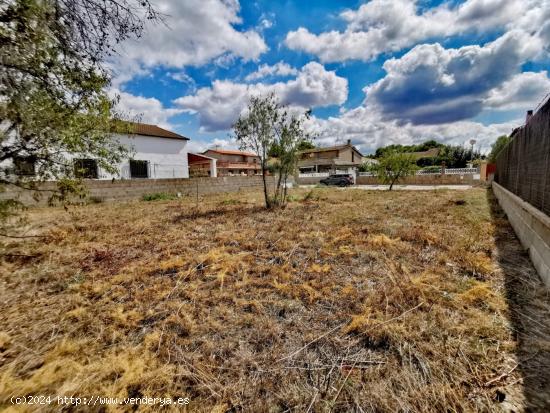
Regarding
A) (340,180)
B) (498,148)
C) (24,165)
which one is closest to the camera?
(24,165)

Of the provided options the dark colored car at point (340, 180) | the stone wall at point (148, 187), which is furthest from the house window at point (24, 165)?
the dark colored car at point (340, 180)

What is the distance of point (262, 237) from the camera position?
496 centimetres

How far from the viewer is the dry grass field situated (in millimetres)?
1528

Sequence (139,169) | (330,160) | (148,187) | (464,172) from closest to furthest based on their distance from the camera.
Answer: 1. (148,187)
2. (139,169)
3. (464,172)
4. (330,160)

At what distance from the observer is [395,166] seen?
16.3 metres

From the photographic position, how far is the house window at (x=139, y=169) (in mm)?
16797

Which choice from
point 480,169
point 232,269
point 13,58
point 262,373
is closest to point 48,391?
point 262,373

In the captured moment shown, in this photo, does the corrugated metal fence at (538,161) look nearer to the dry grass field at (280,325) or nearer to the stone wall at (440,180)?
the dry grass field at (280,325)

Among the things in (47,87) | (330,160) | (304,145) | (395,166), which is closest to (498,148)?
(330,160)

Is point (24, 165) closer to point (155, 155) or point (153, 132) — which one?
point (155, 155)

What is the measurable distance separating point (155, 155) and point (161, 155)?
43 centimetres

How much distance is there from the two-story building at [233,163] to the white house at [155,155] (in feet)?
54.5

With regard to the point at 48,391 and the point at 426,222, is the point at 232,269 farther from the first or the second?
the point at 426,222

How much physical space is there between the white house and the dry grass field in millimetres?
13848
